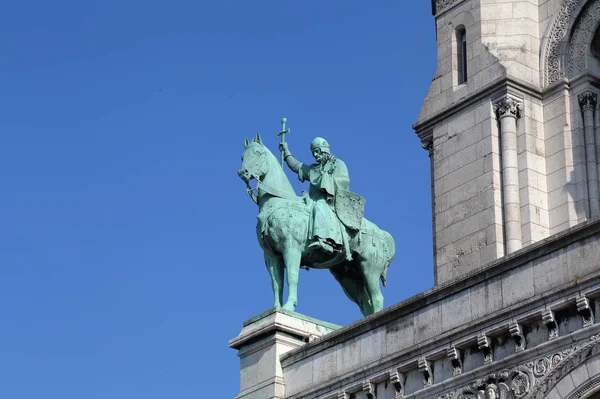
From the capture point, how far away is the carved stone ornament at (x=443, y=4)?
3478 centimetres

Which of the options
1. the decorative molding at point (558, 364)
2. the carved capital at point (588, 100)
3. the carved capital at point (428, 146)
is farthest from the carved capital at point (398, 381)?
the carved capital at point (428, 146)

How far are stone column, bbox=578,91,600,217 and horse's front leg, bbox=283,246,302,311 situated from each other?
6017 millimetres

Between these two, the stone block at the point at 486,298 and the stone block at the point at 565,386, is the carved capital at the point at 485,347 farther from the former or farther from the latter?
the stone block at the point at 565,386

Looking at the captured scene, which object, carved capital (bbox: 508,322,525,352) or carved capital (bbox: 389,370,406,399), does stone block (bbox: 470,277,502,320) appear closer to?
carved capital (bbox: 508,322,525,352)

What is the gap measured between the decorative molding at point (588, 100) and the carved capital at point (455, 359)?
9.47 metres

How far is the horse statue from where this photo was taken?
29.3 metres

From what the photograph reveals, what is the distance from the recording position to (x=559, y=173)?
105 feet

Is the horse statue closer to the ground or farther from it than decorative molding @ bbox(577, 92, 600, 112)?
closer to the ground

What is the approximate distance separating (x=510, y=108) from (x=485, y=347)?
32.1ft

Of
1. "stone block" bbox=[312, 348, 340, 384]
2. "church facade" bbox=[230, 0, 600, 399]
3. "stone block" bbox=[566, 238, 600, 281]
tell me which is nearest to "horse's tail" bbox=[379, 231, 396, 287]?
"church facade" bbox=[230, 0, 600, 399]

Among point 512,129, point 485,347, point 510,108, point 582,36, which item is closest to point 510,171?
point 512,129

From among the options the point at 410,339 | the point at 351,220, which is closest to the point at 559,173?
the point at 351,220

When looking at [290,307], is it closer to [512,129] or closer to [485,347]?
[485,347]

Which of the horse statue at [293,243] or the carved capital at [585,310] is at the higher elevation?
the horse statue at [293,243]
